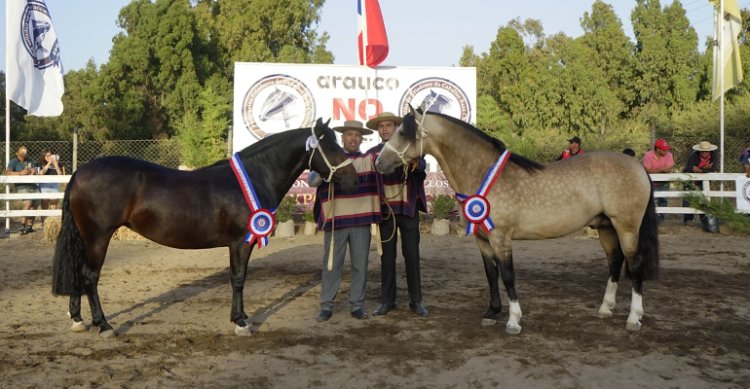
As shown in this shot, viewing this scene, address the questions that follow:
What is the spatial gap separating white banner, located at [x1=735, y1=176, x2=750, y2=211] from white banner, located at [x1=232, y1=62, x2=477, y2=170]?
5.47m

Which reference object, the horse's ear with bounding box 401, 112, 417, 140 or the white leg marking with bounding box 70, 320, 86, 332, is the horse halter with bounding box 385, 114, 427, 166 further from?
the white leg marking with bounding box 70, 320, 86, 332

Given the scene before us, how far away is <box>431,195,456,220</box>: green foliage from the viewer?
11977 mm

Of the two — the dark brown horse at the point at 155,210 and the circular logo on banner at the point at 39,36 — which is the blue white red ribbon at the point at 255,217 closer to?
the dark brown horse at the point at 155,210

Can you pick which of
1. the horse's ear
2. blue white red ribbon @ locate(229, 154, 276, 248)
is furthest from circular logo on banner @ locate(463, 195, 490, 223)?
blue white red ribbon @ locate(229, 154, 276, 248)

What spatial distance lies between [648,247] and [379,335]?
102 inches

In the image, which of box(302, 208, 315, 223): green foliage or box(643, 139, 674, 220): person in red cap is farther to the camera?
box(643, 139, 674, 220): person in red cap

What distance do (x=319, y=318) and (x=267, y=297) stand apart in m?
1.20

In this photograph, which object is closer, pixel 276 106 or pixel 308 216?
Answer: pixel 308 216

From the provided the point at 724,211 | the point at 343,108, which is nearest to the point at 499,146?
the point at 724,211

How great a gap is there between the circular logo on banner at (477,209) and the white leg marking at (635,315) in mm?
1498

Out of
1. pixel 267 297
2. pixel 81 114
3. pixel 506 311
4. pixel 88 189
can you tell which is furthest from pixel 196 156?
pixel 81 114

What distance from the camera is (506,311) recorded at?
579 centimetres

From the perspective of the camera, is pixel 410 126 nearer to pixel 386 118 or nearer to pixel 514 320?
pixel 386 118

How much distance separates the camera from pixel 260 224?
516 cm
